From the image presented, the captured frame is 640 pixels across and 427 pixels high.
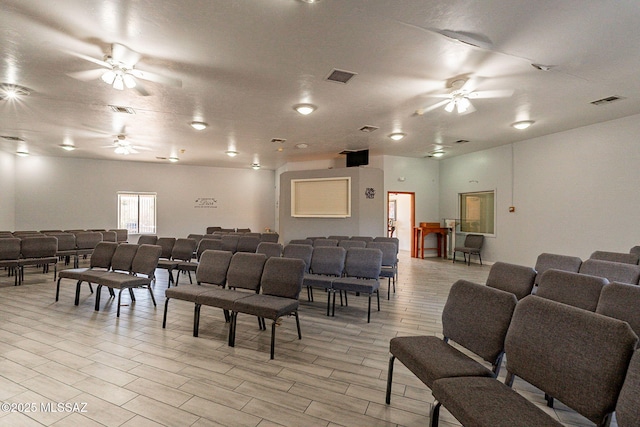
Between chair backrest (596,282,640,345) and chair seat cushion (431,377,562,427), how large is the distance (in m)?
1.25

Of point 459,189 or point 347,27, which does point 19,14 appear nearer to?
point 347,27

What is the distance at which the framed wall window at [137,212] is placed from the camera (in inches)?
424

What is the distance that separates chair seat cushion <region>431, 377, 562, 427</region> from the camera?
1348mm

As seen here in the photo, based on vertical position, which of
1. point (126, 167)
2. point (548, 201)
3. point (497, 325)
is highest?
point (126, 167)

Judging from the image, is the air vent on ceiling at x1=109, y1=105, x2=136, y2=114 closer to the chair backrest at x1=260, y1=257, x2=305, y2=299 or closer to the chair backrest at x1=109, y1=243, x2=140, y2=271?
the chair backrest at x1=109, y1=243, x2=140, y2=271

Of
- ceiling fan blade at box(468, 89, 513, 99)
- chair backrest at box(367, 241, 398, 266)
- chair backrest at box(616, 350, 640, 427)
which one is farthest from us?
chair backrest at box(367, 241, 398, 266)

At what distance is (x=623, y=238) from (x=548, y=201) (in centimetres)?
154

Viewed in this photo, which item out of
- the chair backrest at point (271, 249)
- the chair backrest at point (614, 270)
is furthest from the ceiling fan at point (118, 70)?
the chair backrest at point (614, 270)

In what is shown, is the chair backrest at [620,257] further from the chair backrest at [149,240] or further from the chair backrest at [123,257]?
the chair backrest at [149,240]

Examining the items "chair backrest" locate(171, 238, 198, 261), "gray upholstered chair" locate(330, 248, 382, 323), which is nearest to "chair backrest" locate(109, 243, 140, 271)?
"chair backrest" locate(171, 238, 198, 261)

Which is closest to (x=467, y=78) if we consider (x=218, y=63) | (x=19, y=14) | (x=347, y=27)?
(x=347, y=27)

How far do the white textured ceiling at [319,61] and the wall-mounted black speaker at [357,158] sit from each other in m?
2.34

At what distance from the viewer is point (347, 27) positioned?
9.55 ft

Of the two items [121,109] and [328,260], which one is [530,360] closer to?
[328,260]
